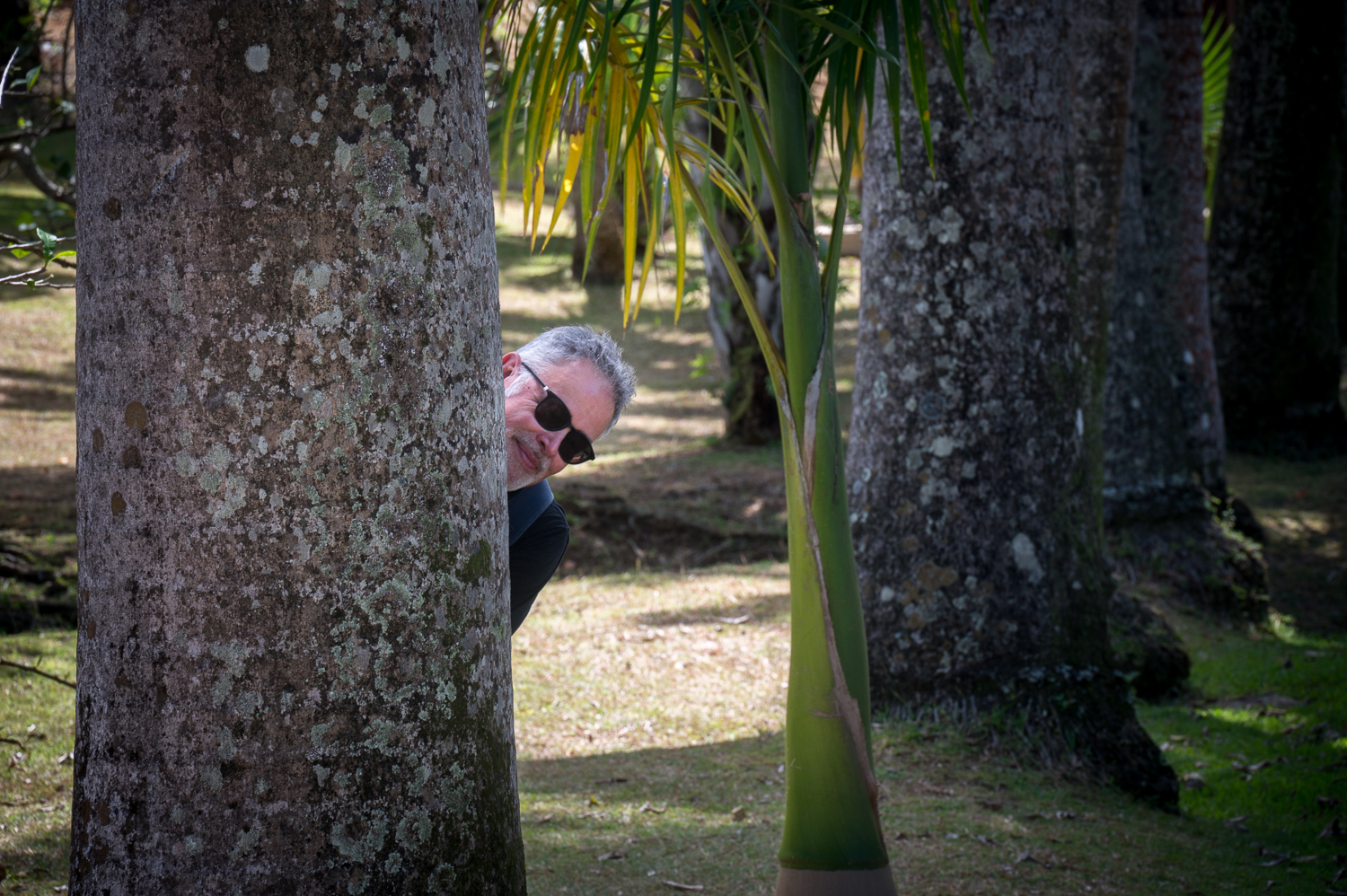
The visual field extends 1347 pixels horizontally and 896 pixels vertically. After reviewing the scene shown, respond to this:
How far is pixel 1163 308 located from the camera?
866 cm

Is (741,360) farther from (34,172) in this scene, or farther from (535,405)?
(535,405)

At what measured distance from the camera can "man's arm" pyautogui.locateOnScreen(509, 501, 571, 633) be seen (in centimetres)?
301

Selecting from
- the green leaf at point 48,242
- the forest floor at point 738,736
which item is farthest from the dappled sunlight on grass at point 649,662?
the green leaf at point 48,242

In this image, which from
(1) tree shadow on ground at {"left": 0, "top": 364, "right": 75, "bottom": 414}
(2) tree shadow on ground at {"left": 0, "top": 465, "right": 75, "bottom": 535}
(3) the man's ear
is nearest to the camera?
(3) the man's ear

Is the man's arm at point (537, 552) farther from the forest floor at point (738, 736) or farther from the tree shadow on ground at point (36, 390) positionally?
the tree shadow on ground at point (36, 390)

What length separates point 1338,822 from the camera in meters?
4.36

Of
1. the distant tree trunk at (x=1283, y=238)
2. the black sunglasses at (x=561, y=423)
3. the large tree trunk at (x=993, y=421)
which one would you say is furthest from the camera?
the distant tree trunk at (x=1283, y=238)

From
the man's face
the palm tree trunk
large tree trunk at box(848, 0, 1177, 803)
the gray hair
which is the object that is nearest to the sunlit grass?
the man's face

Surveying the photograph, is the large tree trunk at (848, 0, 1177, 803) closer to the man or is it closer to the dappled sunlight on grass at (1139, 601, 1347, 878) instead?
the dappled sunlight on grass at (1139, 601, 1347, 878)

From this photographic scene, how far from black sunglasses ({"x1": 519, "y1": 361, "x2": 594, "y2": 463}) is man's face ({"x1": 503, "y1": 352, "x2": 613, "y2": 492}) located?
11 mm

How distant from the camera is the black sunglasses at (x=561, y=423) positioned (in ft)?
9.48

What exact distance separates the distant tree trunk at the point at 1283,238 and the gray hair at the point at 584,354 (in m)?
10.4

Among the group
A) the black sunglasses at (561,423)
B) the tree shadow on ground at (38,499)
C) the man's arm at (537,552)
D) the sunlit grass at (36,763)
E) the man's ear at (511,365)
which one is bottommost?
the sunlit grass at (36,763)

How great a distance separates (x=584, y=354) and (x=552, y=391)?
15cm
